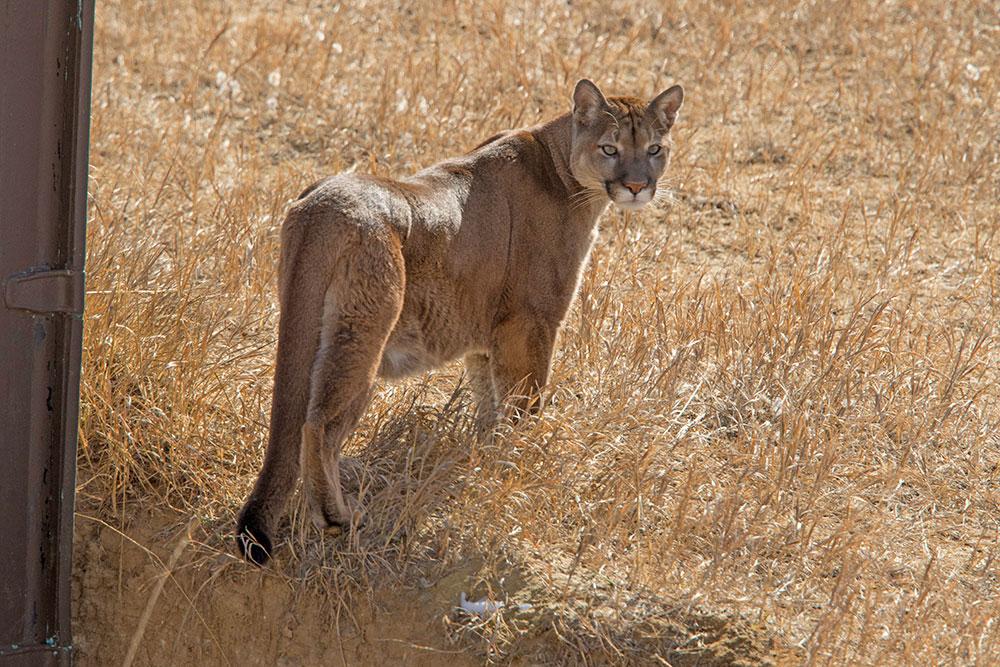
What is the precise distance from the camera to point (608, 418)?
14.6 feet

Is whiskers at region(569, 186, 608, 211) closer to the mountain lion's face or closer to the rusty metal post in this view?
the mountain lion's face

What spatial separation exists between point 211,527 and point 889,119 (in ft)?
16.8

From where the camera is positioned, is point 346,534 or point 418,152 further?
point 418,152

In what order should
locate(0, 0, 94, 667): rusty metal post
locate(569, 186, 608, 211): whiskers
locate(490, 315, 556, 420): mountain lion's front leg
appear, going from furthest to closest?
locate(569, 186, 608, 211): whiskers, locate(490, 315, 556, 420): mountain lion's front leg, locate(0, 0, 94, 667): rusty metal post

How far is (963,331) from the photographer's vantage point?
220 inches

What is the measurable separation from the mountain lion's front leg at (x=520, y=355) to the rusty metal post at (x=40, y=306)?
146 centimetres

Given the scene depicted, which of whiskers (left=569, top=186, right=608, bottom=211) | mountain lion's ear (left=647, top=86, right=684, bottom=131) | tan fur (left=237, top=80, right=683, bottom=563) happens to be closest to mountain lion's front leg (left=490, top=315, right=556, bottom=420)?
tan fur (left=237, top=80, right=683, bottom=563)

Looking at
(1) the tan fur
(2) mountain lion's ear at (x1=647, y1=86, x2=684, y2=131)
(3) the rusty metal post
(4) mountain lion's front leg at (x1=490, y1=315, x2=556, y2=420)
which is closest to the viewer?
(3) the rusty metal post

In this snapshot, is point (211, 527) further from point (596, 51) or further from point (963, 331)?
point (596, 51)

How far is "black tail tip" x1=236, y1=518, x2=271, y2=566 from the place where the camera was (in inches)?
140

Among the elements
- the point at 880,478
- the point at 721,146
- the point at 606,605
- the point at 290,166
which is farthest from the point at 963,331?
the point at 290,166

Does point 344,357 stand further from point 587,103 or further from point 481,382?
point 587,103

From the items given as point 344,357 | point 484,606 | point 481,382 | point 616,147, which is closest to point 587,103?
point 616,147

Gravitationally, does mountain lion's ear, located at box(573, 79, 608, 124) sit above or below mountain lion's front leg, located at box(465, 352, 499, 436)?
above
